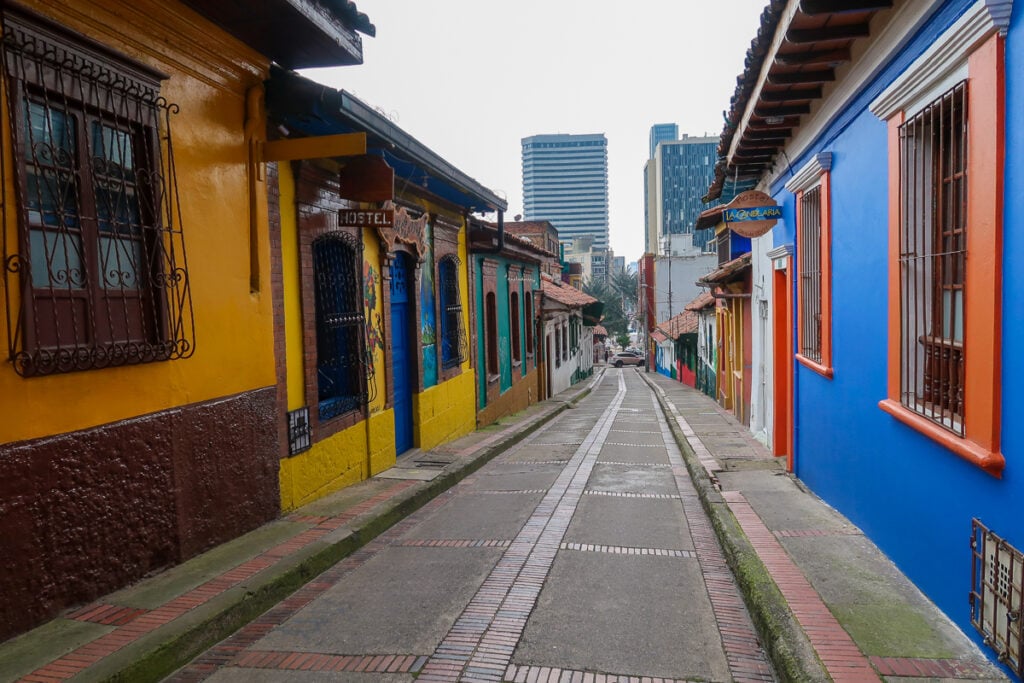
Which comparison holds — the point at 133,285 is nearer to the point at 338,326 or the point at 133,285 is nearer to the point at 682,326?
the point at 338,326

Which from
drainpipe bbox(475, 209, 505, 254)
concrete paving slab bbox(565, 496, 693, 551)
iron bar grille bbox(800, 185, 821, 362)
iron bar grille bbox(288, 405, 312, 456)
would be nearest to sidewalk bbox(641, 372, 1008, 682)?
concrete paving slab bbox(565, 496, 693, 551)

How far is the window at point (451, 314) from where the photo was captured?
473 inches

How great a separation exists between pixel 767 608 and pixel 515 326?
563 inches

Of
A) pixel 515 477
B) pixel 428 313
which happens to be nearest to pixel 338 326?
pixel 515 477

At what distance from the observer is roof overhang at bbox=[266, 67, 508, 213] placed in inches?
244

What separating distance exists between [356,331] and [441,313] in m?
3.67

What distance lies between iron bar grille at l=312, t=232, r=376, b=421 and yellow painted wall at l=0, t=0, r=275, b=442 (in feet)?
4.12

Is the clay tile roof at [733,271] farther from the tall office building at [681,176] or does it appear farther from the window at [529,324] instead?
the tall office building at [681,176]

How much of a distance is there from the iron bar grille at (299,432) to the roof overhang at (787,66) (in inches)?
198

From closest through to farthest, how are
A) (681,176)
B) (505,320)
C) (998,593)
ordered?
(998,593) < (505,320) < (681,176)

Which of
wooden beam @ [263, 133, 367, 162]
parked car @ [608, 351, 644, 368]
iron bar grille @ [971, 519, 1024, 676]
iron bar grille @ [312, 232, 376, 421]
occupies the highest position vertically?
wooden beam @ [263, 133, 367, 162]

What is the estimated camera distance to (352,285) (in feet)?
26.7

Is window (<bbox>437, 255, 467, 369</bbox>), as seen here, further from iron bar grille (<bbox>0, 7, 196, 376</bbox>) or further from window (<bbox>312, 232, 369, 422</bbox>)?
iron bar grille (<bbox>0, 7, 196, 376</bbox>)

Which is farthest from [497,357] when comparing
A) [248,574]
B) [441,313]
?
[248,574]
